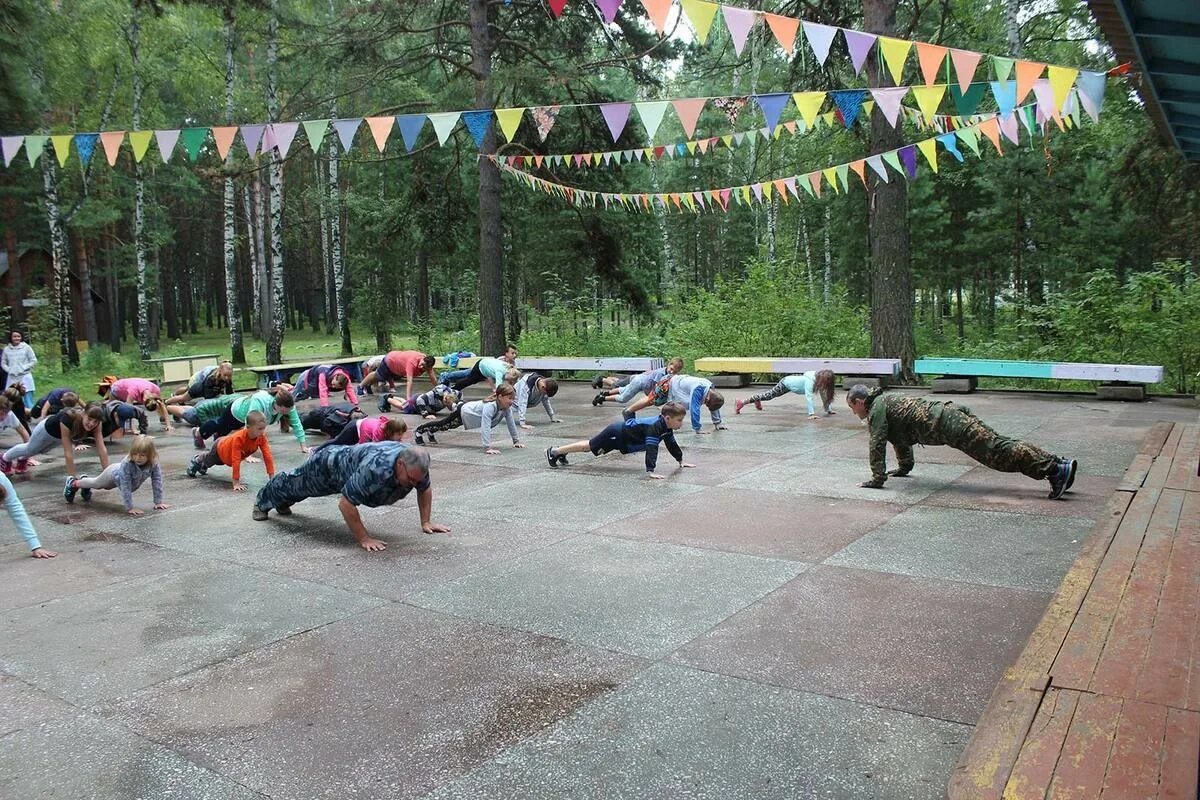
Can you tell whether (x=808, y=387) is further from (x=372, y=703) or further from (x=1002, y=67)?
(x=372, y=703)

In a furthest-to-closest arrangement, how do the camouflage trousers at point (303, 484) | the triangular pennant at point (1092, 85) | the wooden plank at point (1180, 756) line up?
the triangular pennant at point (1092, 85) < the camouflage trousers at point (303, 484) < the wooden plank at point (1180, 756)

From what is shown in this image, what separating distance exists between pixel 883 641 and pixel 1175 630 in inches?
50.0

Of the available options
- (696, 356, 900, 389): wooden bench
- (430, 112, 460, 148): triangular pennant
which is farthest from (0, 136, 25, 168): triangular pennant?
(696, 356, 900, 389): wooden bench

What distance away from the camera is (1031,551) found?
5.72 meters

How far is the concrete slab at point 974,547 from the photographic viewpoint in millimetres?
5281

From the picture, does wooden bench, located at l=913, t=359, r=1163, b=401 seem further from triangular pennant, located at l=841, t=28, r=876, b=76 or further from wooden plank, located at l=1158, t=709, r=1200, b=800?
wooden plank, located at l=1158, t=709, r=1200, b=800

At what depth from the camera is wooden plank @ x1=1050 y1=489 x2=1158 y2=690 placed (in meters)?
3.11

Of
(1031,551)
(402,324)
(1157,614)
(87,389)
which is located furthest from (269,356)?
(1157,614)

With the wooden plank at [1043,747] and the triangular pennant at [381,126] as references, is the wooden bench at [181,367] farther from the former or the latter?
the wooden plank at [1043,747]

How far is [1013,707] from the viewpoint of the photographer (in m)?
2.86

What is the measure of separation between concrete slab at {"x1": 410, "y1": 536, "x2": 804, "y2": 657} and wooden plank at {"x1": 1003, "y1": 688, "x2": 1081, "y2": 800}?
1862mm

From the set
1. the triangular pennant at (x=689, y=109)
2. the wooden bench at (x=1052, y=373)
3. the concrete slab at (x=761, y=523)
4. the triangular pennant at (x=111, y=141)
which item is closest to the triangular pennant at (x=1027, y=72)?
the triangular pennant at (x=689, y=109)

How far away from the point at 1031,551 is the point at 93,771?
5.54 metres

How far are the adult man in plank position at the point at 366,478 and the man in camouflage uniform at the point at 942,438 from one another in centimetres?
402
